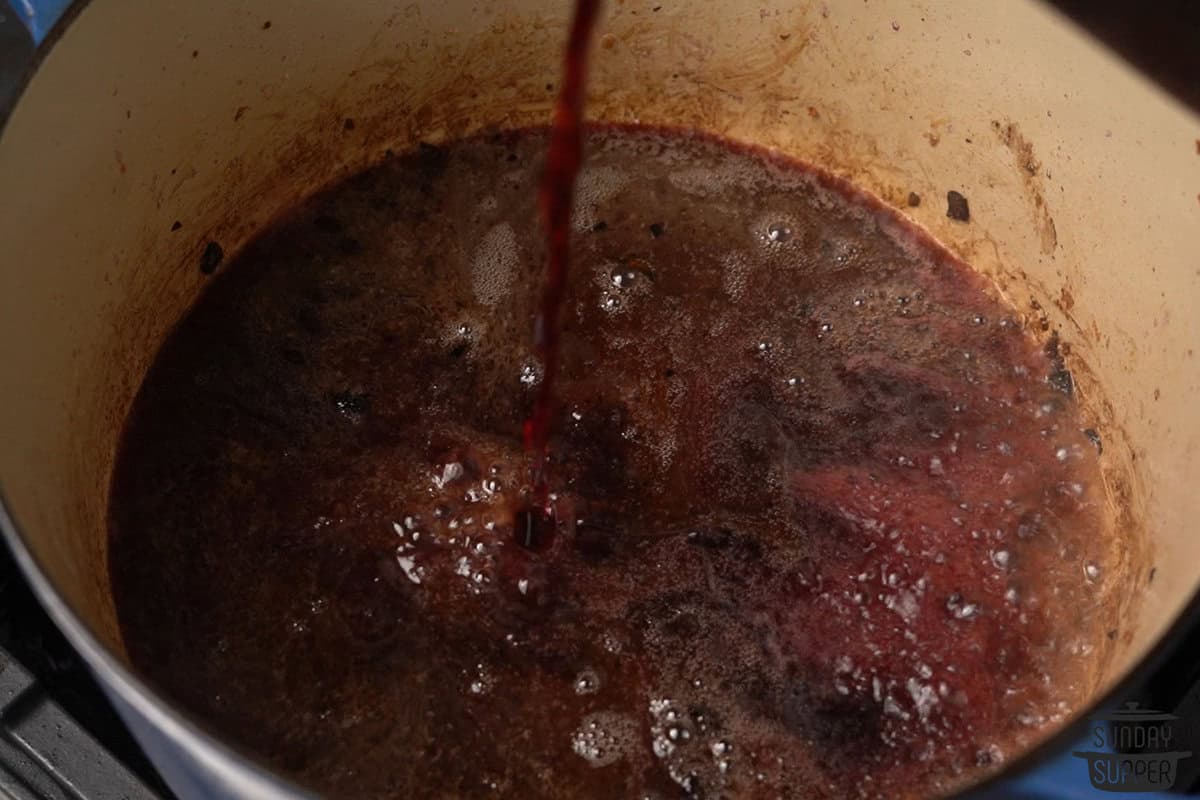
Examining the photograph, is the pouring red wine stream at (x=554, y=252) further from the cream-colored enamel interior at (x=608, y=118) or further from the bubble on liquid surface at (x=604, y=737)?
the cream-colored enamel interior at (x=608, y=118)

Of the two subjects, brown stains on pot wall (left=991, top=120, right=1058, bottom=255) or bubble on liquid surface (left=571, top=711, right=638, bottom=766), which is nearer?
bubble on liquid surface (left=571, top=711, right=638, bottom=766)

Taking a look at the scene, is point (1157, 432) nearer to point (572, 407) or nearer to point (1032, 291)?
point (1032, 291)

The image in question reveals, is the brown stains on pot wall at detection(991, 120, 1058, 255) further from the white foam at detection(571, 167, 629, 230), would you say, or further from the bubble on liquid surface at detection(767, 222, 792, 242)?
the white foam at detection(571, 167, 629, 230)

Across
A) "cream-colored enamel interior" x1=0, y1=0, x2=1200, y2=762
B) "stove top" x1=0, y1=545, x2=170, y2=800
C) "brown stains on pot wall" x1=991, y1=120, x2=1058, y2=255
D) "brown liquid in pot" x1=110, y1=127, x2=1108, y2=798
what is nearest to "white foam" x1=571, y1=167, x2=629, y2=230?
"brown liquid in pot" x1=110, y1=127, x2=1108, y2=798

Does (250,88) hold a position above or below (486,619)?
above

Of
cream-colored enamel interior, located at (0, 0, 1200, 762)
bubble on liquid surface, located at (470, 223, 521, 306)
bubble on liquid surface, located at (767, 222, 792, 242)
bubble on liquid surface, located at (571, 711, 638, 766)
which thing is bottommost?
bubble on liquid surface, located at (571, 711, 638, 766)

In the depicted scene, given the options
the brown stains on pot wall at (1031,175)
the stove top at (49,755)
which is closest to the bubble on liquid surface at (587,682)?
the stove top at (49,755)

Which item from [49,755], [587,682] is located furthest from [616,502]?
[49,755]

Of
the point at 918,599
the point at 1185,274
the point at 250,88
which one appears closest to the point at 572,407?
the point at 918,599
